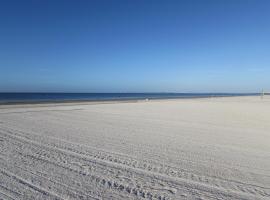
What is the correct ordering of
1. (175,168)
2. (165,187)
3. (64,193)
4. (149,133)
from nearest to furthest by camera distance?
(64,193)
(165,187)
(175,168)
(149,133)

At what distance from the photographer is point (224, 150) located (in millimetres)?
7668

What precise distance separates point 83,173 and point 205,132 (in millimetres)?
6469

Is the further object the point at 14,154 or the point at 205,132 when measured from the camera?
the point at 205,132

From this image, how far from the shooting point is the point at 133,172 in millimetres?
5473

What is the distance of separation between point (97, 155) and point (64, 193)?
7.60 ft

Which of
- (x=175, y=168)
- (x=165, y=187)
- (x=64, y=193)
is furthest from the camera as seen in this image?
(x=175, y=168)

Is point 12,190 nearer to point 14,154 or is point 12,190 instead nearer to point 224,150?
point 14,154

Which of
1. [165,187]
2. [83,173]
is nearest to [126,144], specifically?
[83,173]

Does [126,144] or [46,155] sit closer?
[46,155]

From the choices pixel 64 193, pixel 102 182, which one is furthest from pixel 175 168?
pixel 64 193

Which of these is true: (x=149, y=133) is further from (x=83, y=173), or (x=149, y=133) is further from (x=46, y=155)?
(x=83, y=173)

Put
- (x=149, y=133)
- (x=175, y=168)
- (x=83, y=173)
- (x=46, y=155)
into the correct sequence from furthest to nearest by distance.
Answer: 1. (x=149, y=133)
2. (x=46, y=155)
3. (x=175, y=168)
4. (x=83, y=173)

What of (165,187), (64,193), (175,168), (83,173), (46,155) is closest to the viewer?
(64,193)

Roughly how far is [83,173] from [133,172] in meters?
0.94
